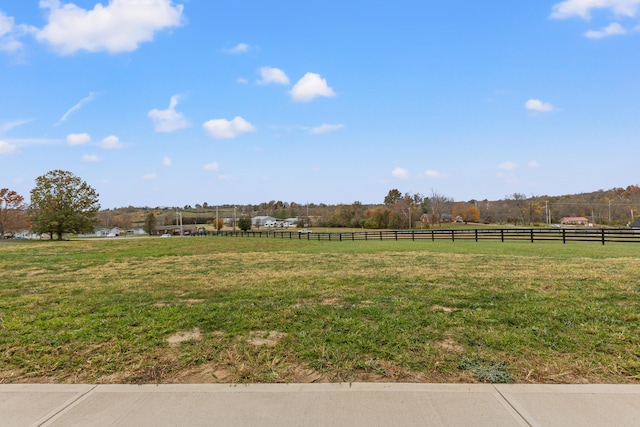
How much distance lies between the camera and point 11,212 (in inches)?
2327

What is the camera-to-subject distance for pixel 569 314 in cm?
458

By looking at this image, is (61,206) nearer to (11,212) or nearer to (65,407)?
(11,212)

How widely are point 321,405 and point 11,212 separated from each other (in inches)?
2974

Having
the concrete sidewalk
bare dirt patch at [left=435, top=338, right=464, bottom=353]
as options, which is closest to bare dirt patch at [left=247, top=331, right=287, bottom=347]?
the concrete sidewalk

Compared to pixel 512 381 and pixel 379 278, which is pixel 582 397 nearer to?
pixel 512 381

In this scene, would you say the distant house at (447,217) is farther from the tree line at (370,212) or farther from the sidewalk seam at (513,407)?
the sidewalk seam at (513,407)

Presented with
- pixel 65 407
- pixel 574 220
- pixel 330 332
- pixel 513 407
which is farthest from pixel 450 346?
pixel 574 220

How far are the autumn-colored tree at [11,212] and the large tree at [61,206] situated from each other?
19.4 metres

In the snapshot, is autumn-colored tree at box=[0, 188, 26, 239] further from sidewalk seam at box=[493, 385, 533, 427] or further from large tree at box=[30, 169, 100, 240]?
→ sidewalk seam at box=[493, 385, 533, 427]

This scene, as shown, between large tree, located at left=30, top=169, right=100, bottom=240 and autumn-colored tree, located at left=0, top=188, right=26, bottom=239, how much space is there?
1942 centimetres

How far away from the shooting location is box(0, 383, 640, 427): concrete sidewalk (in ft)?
8.08

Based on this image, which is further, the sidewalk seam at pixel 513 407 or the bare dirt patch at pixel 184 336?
the bare dirt patch at pixel 184 336

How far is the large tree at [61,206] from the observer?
43125 millimetres

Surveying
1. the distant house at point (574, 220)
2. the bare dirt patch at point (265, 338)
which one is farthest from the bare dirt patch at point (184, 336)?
the distant house at point (574, 220)
